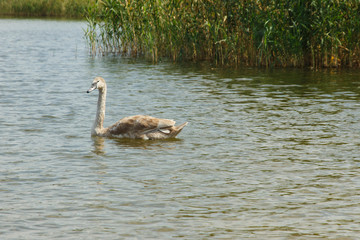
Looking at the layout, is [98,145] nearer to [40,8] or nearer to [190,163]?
[190,163]

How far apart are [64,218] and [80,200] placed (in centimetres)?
68

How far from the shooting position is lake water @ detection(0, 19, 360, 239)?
6488 mm

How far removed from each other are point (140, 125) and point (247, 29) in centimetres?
1045

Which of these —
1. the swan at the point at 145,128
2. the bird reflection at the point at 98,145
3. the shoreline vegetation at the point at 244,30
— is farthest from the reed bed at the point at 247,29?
the bird reflection at the point at 98,145

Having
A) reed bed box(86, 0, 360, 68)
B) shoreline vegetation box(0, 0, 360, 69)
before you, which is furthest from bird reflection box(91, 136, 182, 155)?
reed bed box(86, 0, 360, 68)

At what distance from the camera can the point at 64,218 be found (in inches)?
260

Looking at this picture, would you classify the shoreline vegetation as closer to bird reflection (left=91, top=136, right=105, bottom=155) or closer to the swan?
the swan

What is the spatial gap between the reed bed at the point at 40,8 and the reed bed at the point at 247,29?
3256 centimetres

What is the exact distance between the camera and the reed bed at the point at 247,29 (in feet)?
64.2

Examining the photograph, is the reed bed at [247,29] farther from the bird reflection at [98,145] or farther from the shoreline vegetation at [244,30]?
the bird reflection at [98,145]

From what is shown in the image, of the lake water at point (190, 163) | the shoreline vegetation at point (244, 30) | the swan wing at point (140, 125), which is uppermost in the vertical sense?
the shoreline vegetation at point (244, 30)

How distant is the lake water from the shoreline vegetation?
67.9 inches

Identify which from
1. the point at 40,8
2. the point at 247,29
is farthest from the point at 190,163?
the point at 40,8

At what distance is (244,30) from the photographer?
20609mm
